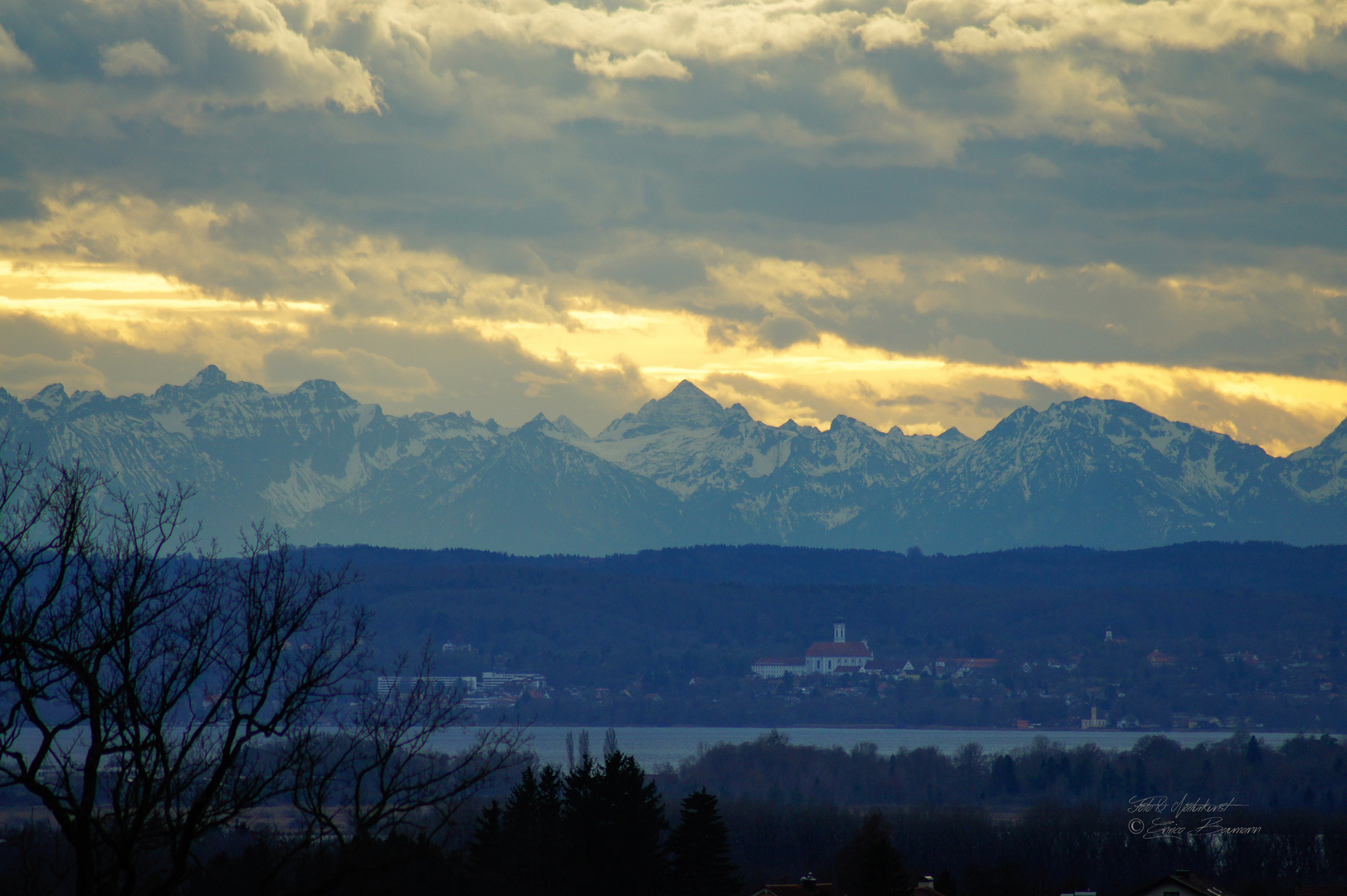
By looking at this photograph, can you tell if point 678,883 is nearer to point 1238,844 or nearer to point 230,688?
point 230,688

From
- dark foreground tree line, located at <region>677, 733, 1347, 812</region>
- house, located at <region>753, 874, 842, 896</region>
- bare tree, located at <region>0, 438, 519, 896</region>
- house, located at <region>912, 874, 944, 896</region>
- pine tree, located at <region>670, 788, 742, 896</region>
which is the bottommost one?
dark foreground tree line, located at <region>677, 733, 1347, 812</region>

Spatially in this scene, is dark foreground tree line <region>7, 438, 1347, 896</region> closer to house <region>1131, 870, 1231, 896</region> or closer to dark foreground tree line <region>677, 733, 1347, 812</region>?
house <region>1131, 870, 1231, 896</region>

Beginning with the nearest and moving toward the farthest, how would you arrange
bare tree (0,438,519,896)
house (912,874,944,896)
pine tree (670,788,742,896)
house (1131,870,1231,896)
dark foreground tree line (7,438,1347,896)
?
bare tree (0,438,519,896)
dark foreground tree line (7,438,1347,896)
pine tree (670,788,742,896)
house (1131,870,1231,896)
house (912,874,944,896)

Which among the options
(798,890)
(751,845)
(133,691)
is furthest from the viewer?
(751,845)

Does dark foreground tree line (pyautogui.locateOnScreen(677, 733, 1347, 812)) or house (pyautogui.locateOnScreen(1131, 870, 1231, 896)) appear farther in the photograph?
dark foreground tree line (pyautogui.locateOnScreen(677, 733, 1347, 812))

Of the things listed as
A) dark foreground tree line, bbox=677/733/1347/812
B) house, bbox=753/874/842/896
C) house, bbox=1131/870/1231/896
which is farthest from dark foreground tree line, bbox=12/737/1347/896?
house, bbox=1131/870/1231/896

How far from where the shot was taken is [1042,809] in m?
93.8

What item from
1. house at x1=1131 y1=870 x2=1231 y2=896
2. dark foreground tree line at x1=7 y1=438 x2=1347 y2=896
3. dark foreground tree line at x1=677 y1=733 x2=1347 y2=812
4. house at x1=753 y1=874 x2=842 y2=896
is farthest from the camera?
dark foreground tree line at x1=677 y1=733 x2=1347 y2=812

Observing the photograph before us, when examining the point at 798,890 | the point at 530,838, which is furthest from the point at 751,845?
the point at 530,838

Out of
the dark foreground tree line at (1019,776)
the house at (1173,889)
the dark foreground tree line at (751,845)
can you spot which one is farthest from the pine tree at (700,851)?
the dark foreground tree line at (1019,776)

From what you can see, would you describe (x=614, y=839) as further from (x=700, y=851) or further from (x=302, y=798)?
(x=302, y=798)

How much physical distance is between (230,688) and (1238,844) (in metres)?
77.0

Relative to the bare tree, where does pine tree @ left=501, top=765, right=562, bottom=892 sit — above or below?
below

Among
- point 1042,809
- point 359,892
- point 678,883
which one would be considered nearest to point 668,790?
point 1042,809
